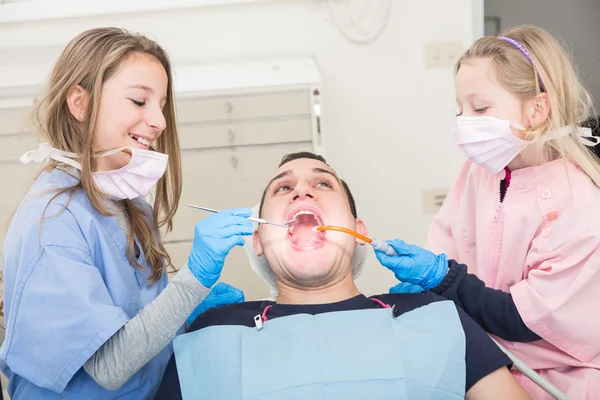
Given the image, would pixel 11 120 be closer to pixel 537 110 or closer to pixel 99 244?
pixel 99 244

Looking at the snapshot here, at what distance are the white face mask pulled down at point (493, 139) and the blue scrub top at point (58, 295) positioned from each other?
3.06 ft

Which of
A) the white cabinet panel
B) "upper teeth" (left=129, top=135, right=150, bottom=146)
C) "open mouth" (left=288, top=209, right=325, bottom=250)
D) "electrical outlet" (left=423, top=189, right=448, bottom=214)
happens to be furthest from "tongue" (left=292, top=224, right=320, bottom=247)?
"electrical outlet" (left=423, top=189, right=448, bottom=214)

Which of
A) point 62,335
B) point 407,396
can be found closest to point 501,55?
point 407,396

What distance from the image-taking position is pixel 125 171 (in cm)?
157

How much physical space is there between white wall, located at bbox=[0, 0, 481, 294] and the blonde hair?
167 centimetres

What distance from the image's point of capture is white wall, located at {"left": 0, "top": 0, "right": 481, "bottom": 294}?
3289mm

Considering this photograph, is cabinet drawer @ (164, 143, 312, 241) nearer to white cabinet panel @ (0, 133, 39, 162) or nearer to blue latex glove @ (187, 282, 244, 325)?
white cabinet panel @ (0, 133, 39, 162)

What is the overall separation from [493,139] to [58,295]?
3.57 ft

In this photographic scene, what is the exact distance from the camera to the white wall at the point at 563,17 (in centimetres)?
401

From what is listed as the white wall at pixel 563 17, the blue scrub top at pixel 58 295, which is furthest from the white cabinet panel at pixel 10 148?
the white wall at pixel 563 17

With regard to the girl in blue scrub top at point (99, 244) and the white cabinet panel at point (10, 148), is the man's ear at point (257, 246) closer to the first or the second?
the girl in blue scrub top at point (99, 244)

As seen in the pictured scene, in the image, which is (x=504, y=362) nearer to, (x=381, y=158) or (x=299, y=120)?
(x=299, y=120)

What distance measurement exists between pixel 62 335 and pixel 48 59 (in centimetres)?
233

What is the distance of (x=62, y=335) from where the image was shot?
1345 mm
